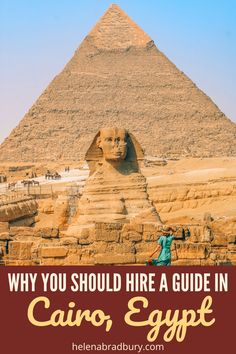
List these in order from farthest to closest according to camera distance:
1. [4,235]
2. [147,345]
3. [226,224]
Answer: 1. [226,224]
2. [4,235]
3. [147,345]

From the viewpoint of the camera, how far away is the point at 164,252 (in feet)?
21.4

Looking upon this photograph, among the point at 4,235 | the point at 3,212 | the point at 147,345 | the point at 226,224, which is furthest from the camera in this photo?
the point at 3,212

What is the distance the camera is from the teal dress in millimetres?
6471

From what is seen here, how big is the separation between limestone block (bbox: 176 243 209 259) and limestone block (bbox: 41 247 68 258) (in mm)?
588

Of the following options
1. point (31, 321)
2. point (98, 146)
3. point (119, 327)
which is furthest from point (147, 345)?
point (98, 146)

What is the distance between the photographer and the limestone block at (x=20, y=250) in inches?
273

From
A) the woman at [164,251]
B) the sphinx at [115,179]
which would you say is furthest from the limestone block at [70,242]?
the sphinx at [115,179]

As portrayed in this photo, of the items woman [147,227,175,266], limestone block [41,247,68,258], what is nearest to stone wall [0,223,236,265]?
limestone block [41,247,68,258]

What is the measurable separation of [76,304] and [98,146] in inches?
370

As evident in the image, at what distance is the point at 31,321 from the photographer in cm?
565

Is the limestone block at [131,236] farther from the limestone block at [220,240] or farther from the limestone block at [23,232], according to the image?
the limestone block at [23,232]

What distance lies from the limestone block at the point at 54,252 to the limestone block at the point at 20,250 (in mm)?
130

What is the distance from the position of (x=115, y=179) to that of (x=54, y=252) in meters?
8.07

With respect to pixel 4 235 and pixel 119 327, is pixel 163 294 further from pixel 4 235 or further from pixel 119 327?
pixel 4 235
